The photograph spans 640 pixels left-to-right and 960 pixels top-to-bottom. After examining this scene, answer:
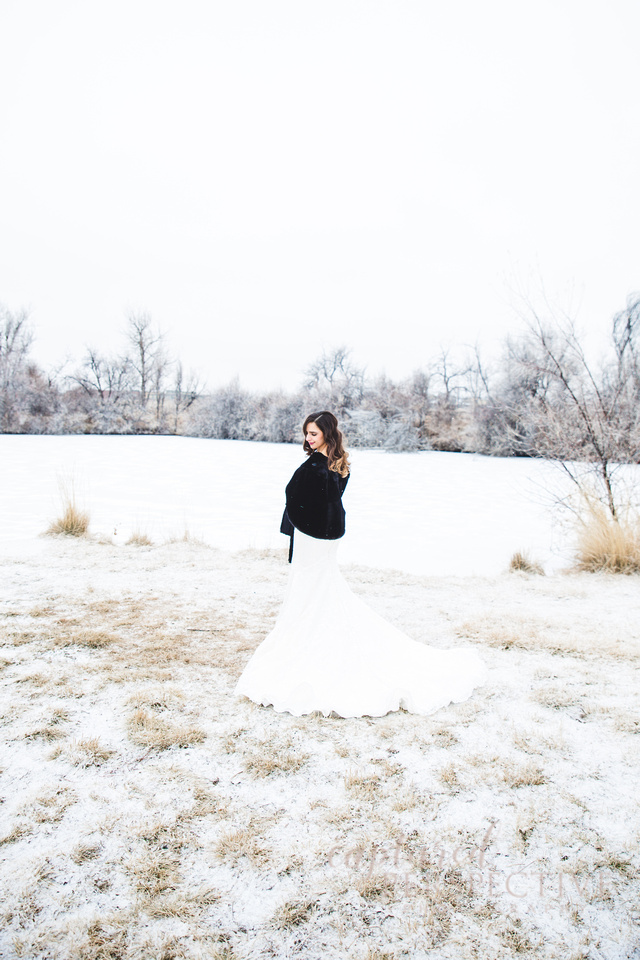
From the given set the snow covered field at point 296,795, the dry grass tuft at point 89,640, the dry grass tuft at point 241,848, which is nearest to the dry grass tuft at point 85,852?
the snow covered field at point 296,795

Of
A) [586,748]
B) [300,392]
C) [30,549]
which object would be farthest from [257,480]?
[300,392]

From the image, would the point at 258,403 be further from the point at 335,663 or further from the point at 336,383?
the point at 335,663

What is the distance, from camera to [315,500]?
3.16 m

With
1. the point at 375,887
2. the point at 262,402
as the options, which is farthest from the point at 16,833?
the point at 262,402

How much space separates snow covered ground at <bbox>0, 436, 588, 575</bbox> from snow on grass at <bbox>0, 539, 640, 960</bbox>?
4.28m

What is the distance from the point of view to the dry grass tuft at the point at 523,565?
23.3ft

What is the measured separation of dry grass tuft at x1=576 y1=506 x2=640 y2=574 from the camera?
6.85 m

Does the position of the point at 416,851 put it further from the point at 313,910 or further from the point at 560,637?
the point at 560,637

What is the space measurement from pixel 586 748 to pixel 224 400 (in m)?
32.3

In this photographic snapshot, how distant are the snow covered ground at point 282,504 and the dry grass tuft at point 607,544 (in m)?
0.62

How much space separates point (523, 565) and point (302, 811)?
5.90 m

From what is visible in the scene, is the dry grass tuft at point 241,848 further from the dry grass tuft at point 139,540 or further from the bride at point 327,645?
the dry grass tuft at point 139,540

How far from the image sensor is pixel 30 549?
23.3 feet

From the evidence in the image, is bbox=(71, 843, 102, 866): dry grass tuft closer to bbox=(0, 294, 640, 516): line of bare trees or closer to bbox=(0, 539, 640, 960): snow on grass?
bbox=(0, 539, 640, 960): snow on grass
